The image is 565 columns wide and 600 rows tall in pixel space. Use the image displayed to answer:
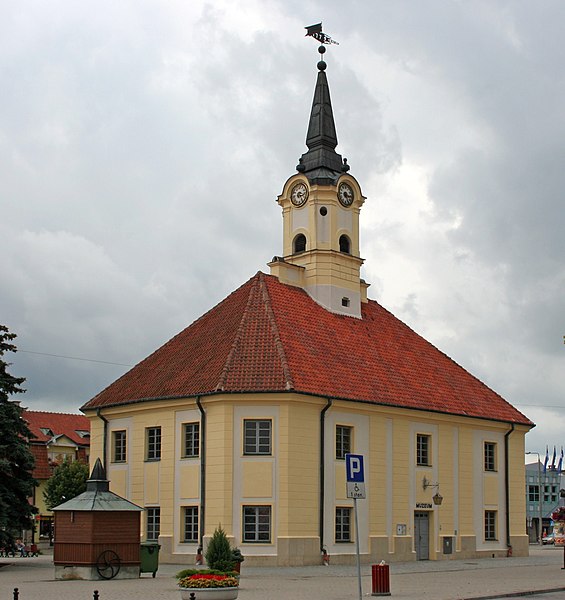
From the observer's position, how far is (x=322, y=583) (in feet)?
94.7

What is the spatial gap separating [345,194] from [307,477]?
15.1 metres

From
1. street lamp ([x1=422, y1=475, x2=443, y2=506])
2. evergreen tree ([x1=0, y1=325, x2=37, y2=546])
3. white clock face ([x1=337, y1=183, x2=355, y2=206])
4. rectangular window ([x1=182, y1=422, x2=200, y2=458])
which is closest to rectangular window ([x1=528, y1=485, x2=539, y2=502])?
street lamp ([x1=422, y1=475, x2=443, y2=506])

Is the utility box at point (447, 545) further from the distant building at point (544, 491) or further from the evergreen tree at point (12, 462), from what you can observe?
the distant building at point (544, 491)

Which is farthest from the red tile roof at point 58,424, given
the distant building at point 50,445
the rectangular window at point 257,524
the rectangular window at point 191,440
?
the rectangular window at point 257,524

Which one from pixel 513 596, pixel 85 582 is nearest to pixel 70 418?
pixel 85 582

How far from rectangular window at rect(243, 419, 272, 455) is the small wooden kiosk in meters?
7.97

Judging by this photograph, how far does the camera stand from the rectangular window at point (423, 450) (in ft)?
143

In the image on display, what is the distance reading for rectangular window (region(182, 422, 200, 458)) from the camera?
39125mm

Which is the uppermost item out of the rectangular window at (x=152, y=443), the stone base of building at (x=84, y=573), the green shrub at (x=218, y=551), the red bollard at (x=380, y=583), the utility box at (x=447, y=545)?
the rectangular window at (x=152, y=443)

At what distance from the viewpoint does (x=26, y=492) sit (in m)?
35.9

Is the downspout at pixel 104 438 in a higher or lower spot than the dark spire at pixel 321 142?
lower

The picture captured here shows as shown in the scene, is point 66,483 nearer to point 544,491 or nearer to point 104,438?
point 104,438

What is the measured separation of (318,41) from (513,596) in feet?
112

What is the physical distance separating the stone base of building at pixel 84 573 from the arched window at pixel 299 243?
67.0ft
